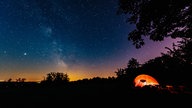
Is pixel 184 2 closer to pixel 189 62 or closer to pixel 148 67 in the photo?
pixel 189 62

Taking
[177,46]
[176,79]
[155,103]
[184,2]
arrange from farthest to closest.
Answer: [176,79]
[177,46]
[184,2]
[155,103]

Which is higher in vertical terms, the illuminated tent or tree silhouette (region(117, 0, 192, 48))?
tree silhouette (region(117, 0, 192, 48))

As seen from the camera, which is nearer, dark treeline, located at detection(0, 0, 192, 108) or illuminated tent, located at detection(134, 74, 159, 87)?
dark treeline, located at detection(0, 0, 192, 108)

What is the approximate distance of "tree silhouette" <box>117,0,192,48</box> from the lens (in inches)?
434

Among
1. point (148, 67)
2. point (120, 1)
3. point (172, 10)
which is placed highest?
point (120, 1)

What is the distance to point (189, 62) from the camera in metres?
11.1

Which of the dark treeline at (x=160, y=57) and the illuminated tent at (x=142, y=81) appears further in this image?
the illuminated tent at (x=142, y=81)

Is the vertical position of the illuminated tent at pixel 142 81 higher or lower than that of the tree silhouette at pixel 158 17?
lower

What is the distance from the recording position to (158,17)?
37.7ft

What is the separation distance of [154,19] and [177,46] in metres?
2.08

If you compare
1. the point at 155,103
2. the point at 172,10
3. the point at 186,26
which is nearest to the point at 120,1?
the point at 172,10

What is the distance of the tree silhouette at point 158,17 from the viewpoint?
11.0 m

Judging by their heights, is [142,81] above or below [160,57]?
below

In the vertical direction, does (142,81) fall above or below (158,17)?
below
